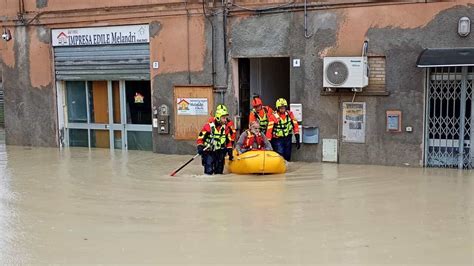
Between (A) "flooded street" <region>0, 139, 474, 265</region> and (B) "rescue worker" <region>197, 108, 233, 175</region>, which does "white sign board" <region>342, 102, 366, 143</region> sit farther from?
(B) "rescue worker" <region>197, 108, 233, 175</region>

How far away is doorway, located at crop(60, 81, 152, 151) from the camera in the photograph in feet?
48.0

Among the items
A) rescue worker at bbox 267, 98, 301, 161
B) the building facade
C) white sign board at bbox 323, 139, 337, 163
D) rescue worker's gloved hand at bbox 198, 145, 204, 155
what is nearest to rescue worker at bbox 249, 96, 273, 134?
rescue worker at bbox 267, 98, 301, 161

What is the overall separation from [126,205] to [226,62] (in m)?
5.25

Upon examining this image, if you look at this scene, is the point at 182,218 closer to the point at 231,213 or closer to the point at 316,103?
the point at 231,213

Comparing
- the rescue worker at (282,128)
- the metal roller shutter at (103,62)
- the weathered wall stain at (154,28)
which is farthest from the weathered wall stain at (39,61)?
the rescue worker at (282,128)

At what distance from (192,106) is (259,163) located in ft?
10.7

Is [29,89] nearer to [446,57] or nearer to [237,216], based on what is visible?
[237,216]

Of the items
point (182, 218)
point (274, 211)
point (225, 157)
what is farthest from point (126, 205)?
point (225, 157)

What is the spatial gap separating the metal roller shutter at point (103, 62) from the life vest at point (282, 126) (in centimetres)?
372

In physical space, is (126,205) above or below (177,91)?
below

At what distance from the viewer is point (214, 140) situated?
1092cm

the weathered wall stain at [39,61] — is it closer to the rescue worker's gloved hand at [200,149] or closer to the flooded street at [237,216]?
the flooded street at [237,216]

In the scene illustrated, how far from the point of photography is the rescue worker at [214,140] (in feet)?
35.7

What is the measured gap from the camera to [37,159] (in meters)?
13.6
